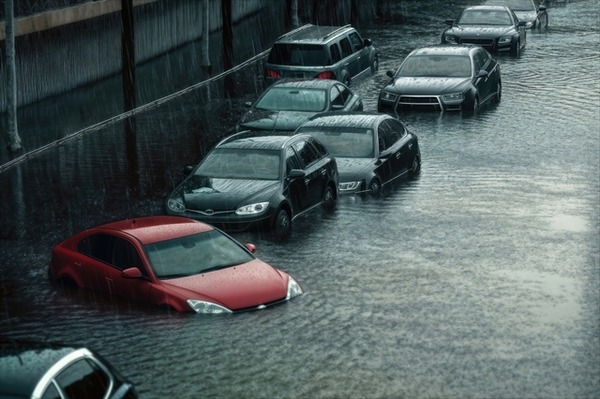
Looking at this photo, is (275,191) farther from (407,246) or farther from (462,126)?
(462,126)

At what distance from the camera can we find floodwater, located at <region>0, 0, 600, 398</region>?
47.7 ft

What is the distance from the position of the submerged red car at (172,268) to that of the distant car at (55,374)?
5.45m

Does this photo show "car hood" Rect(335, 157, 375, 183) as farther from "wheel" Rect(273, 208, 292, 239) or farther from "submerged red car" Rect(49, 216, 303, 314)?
"submerged red car" Rect(49, 216, 303, 314)

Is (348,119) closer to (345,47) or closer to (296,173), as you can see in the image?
(296,173)

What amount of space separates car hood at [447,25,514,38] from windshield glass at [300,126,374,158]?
17741 mm

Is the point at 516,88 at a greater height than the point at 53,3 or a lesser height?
lesser

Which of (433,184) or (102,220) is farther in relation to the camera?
(433,184)

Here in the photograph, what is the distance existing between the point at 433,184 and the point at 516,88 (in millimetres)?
12436

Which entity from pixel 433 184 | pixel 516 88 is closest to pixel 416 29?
pixel 516 88

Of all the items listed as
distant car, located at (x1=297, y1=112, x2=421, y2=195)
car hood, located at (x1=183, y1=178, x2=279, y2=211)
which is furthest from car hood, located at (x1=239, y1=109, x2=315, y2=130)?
car hood, located at (x1=183, y1=178, x2=279, y2=211)

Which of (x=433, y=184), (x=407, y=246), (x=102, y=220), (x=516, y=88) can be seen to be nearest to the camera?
(x=407, y=246)

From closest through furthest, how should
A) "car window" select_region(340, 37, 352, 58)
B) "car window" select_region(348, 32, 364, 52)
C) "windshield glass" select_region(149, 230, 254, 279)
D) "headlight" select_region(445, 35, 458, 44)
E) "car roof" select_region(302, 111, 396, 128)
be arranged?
"windshield glass" select_region(149, 230, 254, 279) → "car roof" select_region(302, 111, 396, 128) → "car window" select_region(340, 37, 352, 58) → "car window" select_region(348, 32, 364, 52) → "headlight" select_region(445, 35, 458, 44)

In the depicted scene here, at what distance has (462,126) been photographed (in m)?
32.3

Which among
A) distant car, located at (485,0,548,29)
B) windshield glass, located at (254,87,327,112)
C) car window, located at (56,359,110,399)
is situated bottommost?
distant car, located at (485,0,548,29)
